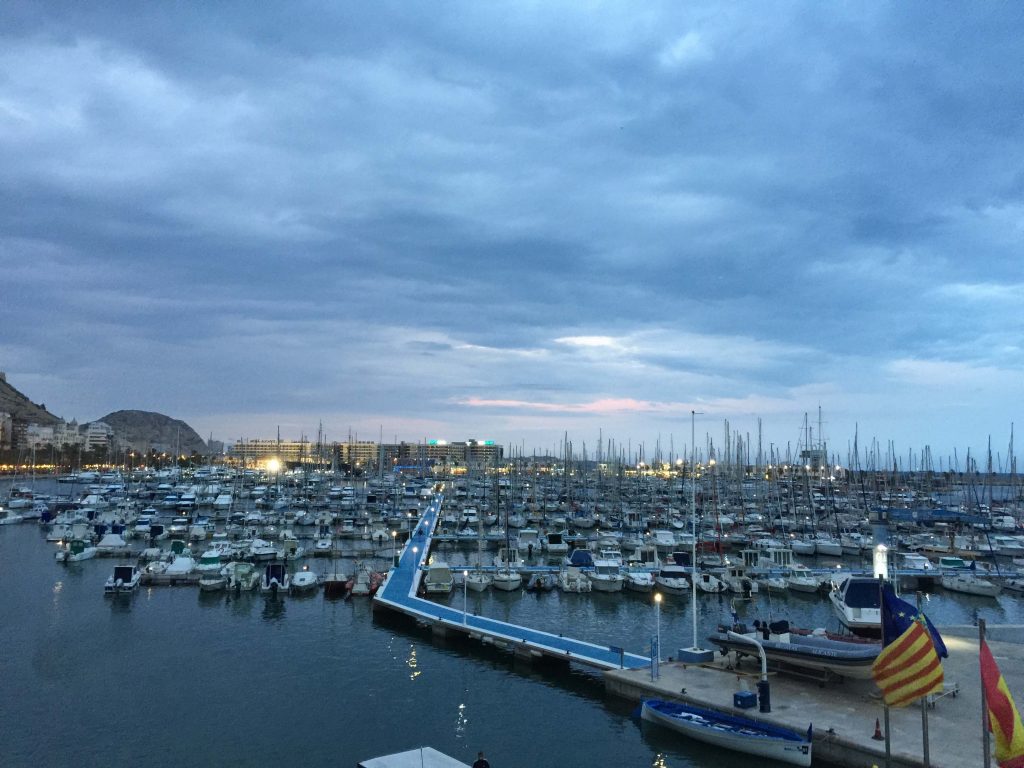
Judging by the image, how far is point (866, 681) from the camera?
25500 millimetres

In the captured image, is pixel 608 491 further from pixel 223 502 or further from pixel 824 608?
pixel 824 608

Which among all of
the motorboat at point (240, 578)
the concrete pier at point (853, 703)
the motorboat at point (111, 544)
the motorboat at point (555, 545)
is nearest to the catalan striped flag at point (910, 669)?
the concrete pier at point (853, 703)

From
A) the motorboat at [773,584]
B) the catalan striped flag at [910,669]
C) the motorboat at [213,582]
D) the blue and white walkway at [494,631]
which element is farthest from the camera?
the motorboat at [773,584]

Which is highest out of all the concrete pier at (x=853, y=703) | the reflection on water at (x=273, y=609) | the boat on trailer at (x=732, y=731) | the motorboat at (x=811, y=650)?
the motorboat at (x=811, y=650)

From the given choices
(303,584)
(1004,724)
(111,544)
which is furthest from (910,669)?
(111,544)

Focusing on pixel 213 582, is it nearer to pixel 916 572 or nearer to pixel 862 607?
pixel 862 607

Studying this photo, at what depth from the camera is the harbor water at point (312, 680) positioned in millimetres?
23453

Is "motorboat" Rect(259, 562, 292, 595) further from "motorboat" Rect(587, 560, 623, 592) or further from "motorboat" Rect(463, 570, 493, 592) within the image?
"motorboat" Rect(587, 560, 623, 592)

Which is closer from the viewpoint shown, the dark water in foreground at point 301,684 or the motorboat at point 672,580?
the dark water in foreground at point 301,684

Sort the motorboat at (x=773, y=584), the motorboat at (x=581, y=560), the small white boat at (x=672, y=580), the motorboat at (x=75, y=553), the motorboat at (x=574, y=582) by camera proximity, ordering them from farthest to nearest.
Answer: the motorboat at (x=75, y=553) → the motorboat at (x=581, y=560) → the motorboat at (x=773, y=584) → the motorboat at (x=574, y=582) → the small white boat at (x=672, y=580)

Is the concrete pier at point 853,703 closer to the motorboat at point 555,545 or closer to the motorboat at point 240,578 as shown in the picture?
the motorboat at point 240,578

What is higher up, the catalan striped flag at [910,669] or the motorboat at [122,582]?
the catalan striped flag at [910,669]

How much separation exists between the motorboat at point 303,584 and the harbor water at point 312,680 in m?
0.92

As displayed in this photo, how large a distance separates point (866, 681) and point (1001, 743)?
48.6 feet
